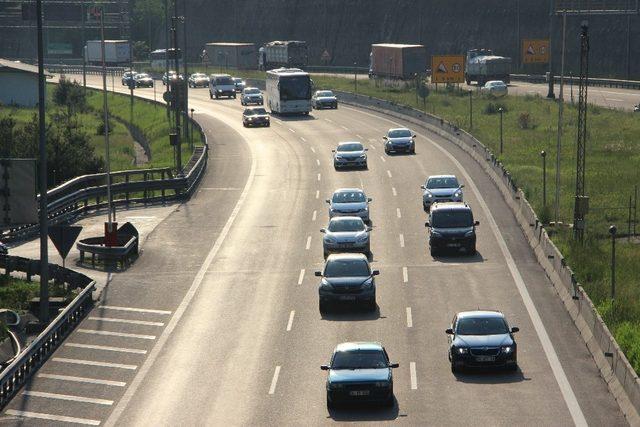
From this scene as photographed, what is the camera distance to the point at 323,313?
3872cm

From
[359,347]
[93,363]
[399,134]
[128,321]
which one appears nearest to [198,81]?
[399,134]

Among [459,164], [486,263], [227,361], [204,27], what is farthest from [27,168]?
[204,27]

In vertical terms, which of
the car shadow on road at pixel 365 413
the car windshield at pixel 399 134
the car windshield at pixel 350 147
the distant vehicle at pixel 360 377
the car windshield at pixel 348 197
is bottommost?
the car shadow on road at pixel 365 413

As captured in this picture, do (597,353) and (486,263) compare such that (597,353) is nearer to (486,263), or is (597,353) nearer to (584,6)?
(486,263)

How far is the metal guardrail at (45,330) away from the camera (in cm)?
3148

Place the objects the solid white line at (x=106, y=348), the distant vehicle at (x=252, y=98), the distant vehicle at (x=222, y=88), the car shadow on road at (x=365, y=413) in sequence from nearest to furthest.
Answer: the car shadow on road at (x=365, y=413), the solid white line at (x=106, y=348), the distant vehicle at (x=252, y=98), the distant vehicle at (x=222, y=88)

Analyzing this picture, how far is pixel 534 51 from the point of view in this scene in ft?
435

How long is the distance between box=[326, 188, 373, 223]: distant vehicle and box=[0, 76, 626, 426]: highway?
937 mm

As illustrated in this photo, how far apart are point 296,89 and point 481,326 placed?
6802 centimetres

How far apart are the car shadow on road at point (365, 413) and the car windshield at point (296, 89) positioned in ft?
228

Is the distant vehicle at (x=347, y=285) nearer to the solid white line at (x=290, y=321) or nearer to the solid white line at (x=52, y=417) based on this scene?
the solid white line at (x=290, y=321)

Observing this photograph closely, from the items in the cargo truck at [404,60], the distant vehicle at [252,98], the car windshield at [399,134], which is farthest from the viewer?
the cargo truck at [404,60]

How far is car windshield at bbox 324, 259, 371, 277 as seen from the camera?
128 ft

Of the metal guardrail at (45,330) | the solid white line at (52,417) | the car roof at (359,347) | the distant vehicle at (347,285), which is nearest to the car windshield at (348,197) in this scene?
the metal guardrail at (45,330)
